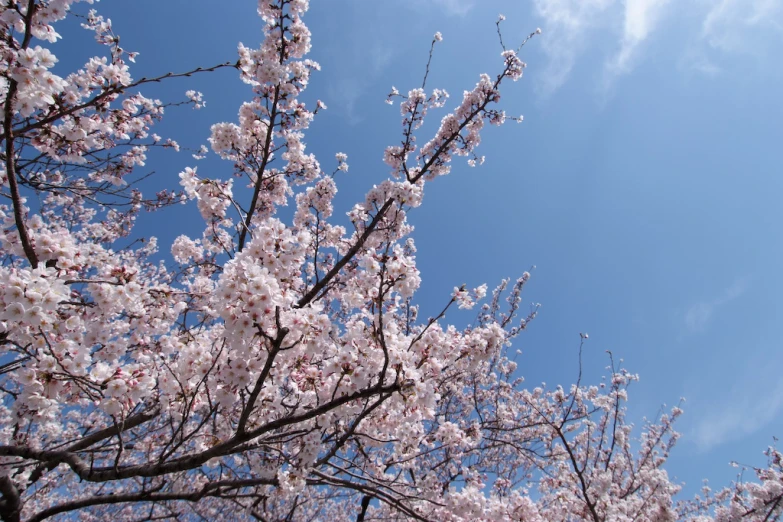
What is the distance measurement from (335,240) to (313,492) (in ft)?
29.0

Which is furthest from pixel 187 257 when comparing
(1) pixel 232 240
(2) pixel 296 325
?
(2) pixel 296 325

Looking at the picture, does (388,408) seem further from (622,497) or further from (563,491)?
(622,497)

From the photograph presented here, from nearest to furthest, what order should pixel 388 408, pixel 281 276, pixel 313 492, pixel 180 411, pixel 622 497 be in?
pixel 281 276, pixel 180 411, pixel 388 408, pixel 622 497, pixel 313 492

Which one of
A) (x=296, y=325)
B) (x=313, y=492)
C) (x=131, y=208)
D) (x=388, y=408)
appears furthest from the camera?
(x=313, y=492)

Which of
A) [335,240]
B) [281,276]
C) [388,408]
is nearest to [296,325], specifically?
[281,276]

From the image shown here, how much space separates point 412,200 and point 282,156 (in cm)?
339

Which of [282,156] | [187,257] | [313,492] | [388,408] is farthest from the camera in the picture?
[313,492]

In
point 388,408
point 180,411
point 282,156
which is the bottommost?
point 180,411

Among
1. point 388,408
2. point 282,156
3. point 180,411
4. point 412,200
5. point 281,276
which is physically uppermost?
point 282,156

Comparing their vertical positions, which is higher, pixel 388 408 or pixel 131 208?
pixel 131 208

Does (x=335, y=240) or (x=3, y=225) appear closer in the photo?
(x=3, y=225)

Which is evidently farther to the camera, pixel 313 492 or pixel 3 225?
pixel 313 492

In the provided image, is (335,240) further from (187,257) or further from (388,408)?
(388,408)

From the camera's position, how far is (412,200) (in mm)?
4496
